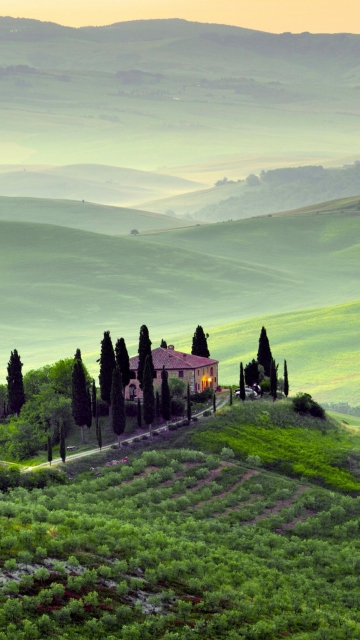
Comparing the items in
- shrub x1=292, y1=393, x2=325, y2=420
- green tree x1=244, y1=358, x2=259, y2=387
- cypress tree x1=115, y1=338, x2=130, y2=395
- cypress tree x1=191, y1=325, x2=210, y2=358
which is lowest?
shrub x1=292, y1=393, x2=325, y2=420

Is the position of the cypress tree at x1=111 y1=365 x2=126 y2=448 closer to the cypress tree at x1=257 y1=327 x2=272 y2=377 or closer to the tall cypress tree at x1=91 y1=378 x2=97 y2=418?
the tall cypress tree at x1=91 y1=378 x2=97 y2=418

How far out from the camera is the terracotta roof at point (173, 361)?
12450 centimetres

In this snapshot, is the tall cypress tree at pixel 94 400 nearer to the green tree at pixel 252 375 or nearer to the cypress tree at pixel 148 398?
the cypress tree at pixel 148 398

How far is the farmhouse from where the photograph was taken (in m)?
122

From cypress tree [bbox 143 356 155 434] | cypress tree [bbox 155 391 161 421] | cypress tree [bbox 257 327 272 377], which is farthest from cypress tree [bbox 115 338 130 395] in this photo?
cypress tree [bbox 257 327 272 377]

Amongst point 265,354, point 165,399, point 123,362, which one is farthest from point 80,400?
point 265,354

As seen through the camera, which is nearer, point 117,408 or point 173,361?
point 117,408

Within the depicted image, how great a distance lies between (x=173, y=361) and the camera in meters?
125

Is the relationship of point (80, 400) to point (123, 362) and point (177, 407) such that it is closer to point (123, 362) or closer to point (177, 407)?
point (177, 407)

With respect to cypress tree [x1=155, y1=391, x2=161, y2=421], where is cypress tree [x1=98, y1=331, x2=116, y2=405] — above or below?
above

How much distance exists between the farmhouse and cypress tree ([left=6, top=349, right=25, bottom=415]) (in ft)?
33.1

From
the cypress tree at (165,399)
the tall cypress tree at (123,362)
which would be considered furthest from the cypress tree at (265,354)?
the cypress tree at (165,399)

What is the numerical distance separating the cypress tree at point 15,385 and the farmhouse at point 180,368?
Result: 10.1m

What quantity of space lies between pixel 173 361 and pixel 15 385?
16395mm
